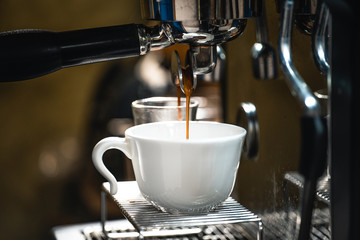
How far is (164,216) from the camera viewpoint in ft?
1.57

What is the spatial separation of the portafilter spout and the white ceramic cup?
8 centimetres

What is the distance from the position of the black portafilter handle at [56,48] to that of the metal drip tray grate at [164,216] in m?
0.13

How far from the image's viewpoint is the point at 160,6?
458 mm

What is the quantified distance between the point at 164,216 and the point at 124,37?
143 mm

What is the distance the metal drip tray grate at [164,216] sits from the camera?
460mm

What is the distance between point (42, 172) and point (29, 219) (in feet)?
0.39

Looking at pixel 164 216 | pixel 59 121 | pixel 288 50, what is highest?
pixel 288 50

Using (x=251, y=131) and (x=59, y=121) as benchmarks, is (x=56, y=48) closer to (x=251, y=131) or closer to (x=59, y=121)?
(x=251, y=131)

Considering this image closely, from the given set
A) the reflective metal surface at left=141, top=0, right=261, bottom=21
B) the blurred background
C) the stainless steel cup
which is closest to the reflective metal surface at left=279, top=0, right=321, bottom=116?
the reflective metal surface at left=141, top=0, right=261, bottom=21

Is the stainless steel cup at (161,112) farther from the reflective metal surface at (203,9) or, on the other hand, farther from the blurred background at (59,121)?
the blurred background at (59,121)

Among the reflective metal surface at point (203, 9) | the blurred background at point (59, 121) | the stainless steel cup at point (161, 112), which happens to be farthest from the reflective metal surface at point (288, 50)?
the blurred background at point (59, 121)

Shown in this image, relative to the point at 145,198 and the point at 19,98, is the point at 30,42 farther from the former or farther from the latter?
the point at 19,98

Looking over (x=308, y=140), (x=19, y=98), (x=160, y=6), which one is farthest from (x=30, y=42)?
(x=19, y=98)

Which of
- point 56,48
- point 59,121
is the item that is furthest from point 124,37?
point 59,121
